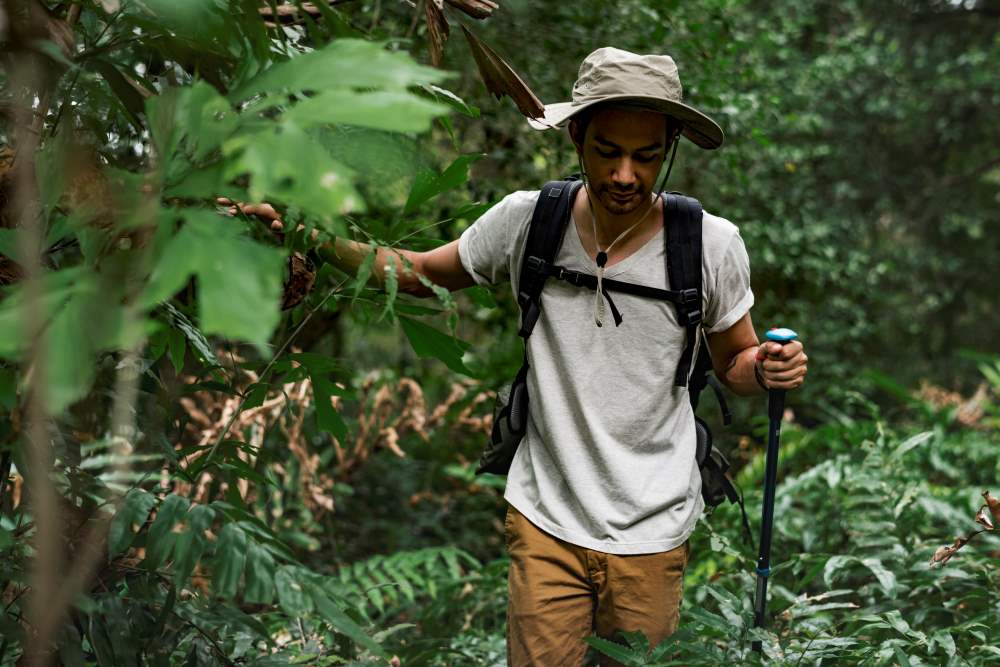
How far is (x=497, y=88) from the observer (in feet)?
7.40

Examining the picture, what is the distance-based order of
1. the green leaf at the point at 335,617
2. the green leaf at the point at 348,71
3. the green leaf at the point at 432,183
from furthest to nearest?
1. the green leaf at the point at 432,183
2. the green leaf at the point at 335,617
3. the green leaf at the point at 348,71

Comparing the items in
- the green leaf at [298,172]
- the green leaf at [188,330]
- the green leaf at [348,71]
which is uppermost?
the green leaf at [348,71]

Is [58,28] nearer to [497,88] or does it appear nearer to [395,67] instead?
[395,67]

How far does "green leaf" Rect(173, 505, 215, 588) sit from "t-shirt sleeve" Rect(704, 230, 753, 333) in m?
1.46

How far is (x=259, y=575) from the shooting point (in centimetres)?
180

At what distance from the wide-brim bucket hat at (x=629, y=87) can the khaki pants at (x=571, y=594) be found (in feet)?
3.54

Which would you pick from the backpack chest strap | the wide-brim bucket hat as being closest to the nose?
the wide-brim bucket hat

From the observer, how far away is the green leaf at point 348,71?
4.30ft

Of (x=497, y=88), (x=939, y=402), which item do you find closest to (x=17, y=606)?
(x=497, y=88)

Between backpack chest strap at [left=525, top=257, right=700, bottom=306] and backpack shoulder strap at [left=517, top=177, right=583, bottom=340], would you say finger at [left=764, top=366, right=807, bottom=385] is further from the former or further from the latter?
backpack shoulder strap at [left=517, top=177, right=583, bottom=340]

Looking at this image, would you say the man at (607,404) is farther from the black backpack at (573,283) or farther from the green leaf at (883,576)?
the green leaf at (883,576)

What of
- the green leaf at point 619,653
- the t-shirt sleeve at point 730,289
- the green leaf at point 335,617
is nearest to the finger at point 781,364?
the t-shirt sleeve at point 730,289

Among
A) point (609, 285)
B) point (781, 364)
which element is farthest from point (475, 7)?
point (781, 364)

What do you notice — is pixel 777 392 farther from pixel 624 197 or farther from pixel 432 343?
pixel 432 343
